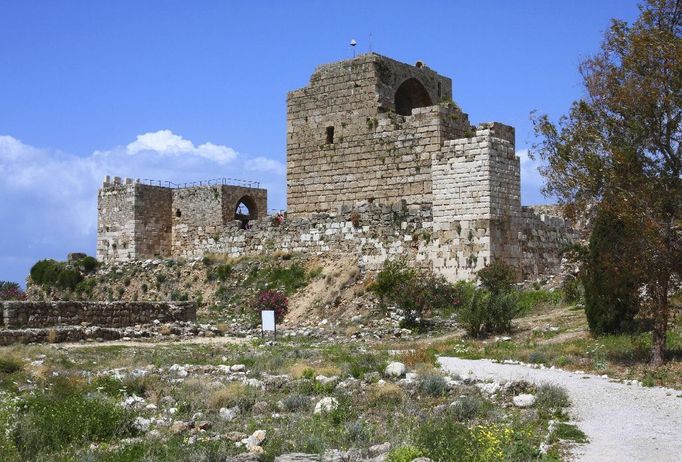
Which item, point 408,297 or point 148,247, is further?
point 148,247

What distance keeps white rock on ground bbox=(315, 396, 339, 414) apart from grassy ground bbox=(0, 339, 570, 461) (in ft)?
0.38

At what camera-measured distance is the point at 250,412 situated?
1194cm

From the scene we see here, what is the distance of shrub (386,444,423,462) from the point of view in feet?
28.3

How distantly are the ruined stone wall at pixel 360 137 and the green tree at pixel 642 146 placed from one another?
467 inches

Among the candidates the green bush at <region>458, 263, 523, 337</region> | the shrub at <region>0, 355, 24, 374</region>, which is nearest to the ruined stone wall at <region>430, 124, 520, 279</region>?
the green bush at <region>458, 263, 523, 337</region>

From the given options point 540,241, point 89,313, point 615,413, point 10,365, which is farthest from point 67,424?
point 540,241

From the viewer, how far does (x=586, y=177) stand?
15242 millimetres

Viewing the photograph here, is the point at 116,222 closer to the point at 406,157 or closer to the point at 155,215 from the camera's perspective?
the point at 155,215

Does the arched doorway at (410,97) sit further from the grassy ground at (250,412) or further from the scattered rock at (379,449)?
the scattered rock at (379,449)

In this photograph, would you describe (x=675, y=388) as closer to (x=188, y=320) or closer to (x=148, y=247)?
(x=188, y=320)

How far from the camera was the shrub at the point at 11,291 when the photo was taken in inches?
1364

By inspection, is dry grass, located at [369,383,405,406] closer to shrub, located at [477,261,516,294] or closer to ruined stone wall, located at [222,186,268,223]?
shrub, located at [477,261,516,294]

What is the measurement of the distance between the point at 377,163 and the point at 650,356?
15.1 metres

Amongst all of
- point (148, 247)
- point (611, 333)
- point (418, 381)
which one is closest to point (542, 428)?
point (418, 381)
